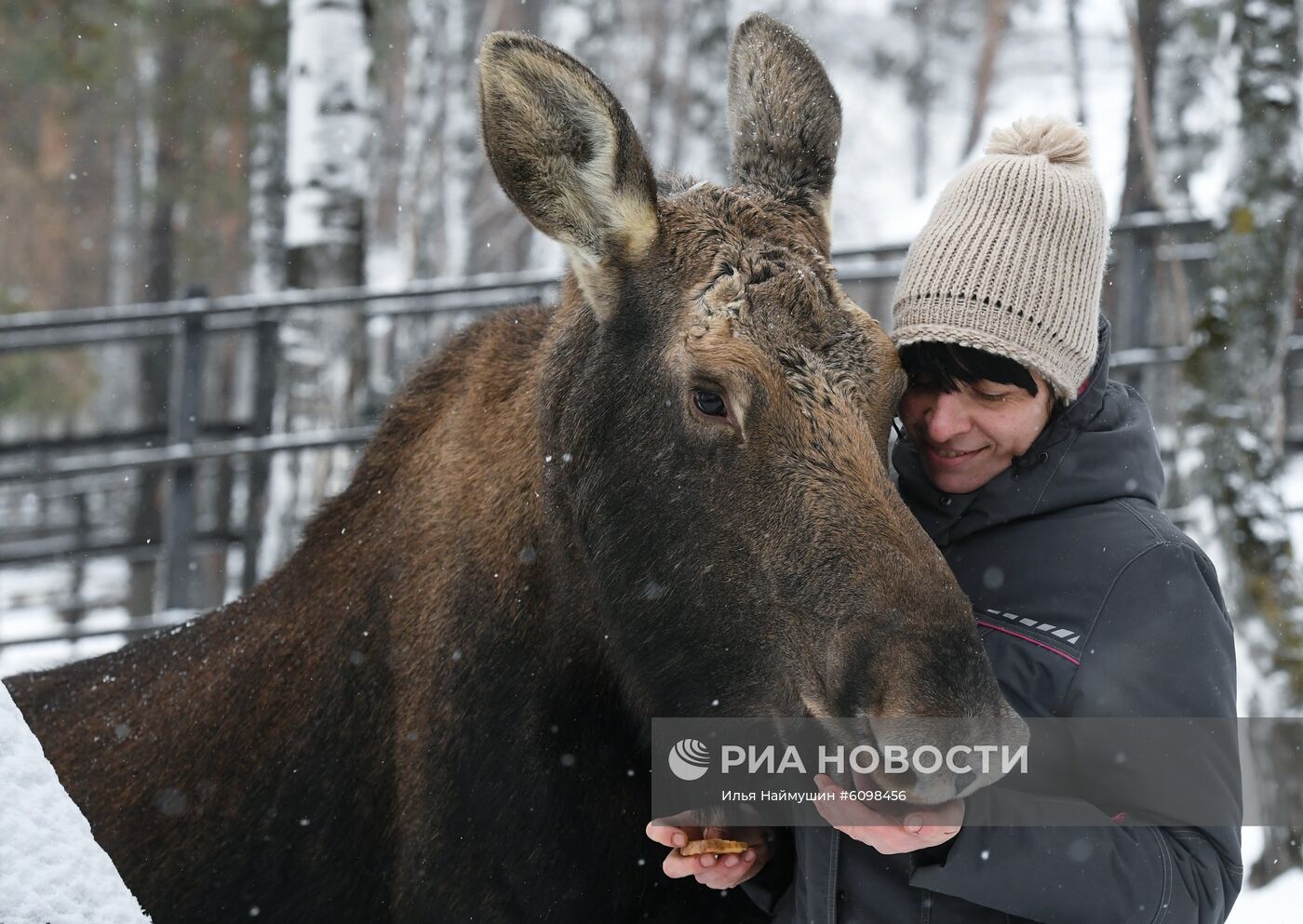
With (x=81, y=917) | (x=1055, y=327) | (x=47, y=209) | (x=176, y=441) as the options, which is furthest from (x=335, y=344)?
(x=47, y=209)

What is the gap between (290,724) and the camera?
3197mm

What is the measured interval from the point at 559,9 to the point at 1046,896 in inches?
495

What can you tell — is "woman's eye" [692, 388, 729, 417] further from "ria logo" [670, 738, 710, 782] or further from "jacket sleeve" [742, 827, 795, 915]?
"jacket sleeve" [742, 827, 795, 915]

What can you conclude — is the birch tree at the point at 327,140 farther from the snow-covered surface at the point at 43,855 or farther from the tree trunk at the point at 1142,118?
the snow-covered surface at the point at 43,855

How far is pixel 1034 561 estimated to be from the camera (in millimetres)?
2693

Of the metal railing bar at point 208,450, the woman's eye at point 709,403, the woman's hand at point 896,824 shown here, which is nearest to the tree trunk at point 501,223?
the metal railing bar at point 208,450

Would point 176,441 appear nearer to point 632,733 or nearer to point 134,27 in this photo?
point 632,733

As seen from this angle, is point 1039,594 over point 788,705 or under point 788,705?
over

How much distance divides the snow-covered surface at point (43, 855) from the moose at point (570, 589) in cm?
123

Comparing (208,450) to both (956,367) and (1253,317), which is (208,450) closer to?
(956,367)

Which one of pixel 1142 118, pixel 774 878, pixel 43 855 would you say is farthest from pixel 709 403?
pixel 1142 118

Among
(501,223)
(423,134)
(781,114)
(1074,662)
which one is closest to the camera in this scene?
(1074,662)

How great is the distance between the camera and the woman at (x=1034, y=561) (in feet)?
7.59

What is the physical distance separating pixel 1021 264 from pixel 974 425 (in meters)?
0.36
